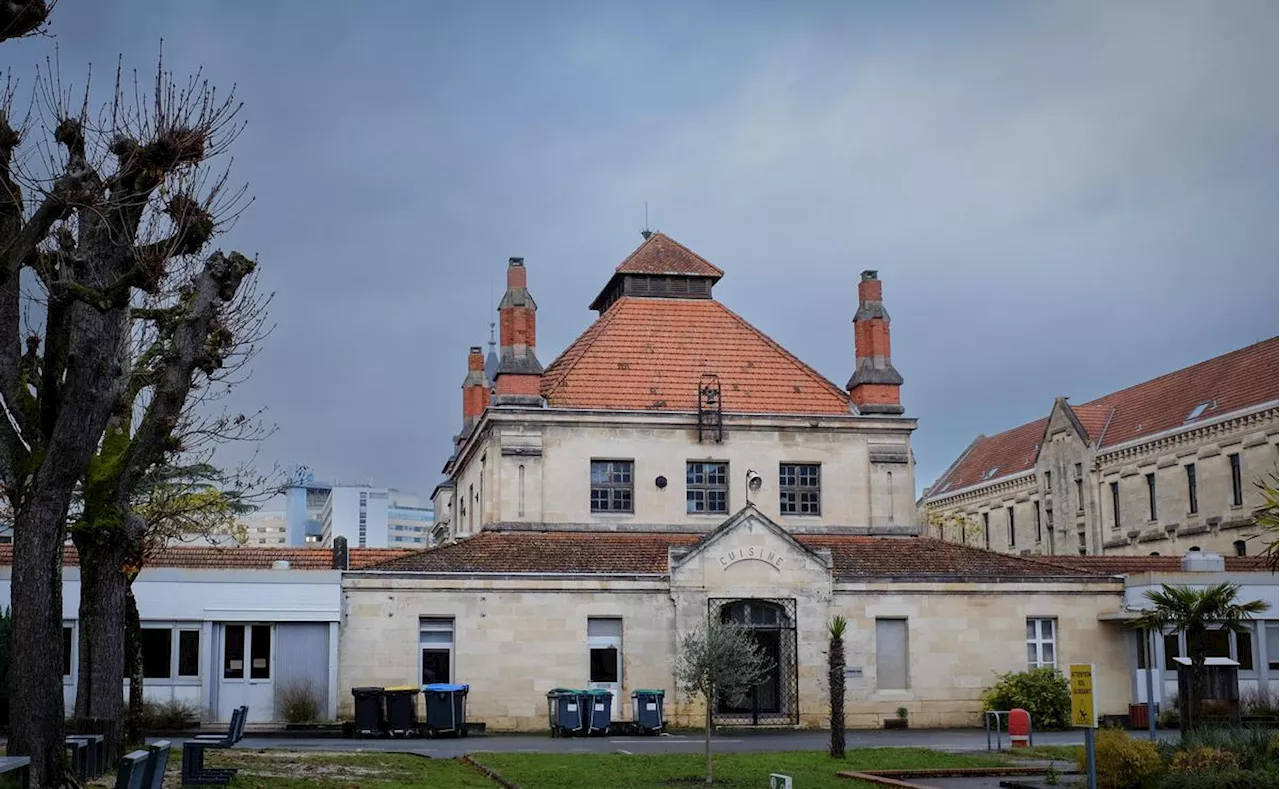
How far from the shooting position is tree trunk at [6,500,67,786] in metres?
18.0

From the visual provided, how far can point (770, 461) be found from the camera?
46.6 meters

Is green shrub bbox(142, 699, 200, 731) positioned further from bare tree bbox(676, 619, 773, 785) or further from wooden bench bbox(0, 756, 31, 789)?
wooden bench bbox(0, 756, 31, 789)

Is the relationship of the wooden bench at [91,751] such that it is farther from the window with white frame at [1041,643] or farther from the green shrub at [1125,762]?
the window with white frame at [1041,643]

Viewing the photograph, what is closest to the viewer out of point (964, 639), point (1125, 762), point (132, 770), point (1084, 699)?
point (132, 770)

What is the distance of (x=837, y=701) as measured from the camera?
95.3ft

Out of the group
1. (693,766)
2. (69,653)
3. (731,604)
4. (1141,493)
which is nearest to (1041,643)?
(731,604)

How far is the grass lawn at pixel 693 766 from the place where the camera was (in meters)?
23.1

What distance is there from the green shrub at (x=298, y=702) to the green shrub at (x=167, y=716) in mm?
2074

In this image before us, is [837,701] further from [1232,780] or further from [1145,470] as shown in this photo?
[1145,470]

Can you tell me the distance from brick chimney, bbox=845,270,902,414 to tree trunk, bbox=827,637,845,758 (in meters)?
18.6

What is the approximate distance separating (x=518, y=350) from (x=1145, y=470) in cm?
3694


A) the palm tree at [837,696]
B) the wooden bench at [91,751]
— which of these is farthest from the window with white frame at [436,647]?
the wooden bench at [91,751]

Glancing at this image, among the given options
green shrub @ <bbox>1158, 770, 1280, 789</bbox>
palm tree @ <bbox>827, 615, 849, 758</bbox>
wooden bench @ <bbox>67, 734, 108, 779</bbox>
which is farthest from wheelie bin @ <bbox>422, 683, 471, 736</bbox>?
green shrub @ <bbox>1158, 770, 1280, 789</bbox>

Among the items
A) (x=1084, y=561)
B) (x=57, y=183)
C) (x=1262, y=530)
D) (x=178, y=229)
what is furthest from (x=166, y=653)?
(x=1262, y=530)
